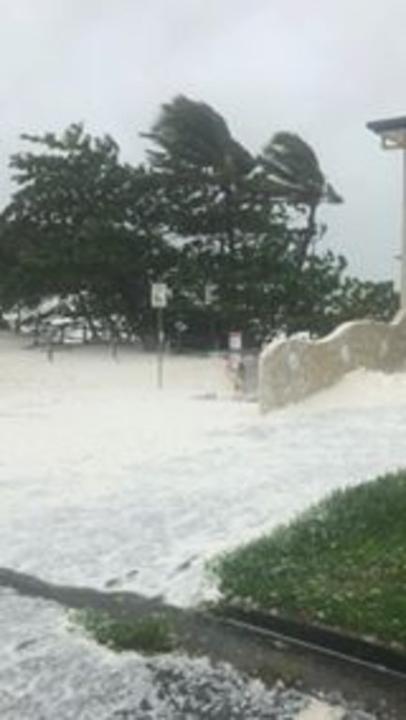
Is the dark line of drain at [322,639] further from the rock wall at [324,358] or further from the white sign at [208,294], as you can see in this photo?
the white sign at [208,294]

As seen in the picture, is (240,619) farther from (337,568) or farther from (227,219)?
(227,219)


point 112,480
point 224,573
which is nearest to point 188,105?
point 112,480

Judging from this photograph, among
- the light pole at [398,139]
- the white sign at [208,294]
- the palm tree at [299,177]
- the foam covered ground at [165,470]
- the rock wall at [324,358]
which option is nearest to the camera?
the foam covered ground at [165,470]

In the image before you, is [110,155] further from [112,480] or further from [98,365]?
[112,480]

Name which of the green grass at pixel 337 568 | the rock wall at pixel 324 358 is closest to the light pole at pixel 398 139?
the rock wall at pixel 324 358

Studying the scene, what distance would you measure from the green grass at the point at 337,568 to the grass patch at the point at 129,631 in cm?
60

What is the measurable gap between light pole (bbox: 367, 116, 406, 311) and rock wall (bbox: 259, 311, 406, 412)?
2.10 meters

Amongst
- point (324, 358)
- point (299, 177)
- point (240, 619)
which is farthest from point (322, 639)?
point (299, 177)

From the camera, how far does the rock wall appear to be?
57.0ft

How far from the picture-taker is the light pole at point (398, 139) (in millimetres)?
21953

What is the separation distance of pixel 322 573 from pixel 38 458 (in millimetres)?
6497

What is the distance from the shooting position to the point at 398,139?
72.8 ft

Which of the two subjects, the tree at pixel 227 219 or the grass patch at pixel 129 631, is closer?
the grass patch at pixel 129 631

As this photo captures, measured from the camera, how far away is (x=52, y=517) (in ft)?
34.5
